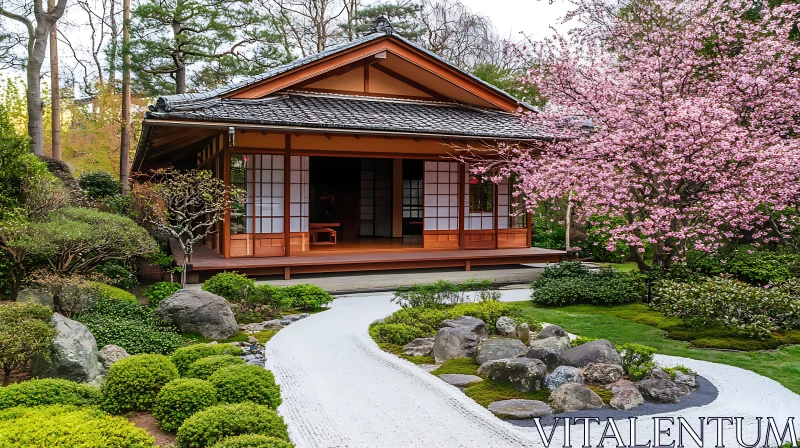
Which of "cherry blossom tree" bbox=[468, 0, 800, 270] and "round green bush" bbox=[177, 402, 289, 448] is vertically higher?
"cherry blossom tree" bbox=[468, 0, 800, 270]

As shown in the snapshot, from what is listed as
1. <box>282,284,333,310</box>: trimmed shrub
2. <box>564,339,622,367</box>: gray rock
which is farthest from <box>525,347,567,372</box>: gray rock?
<box>282,284,333,310</box>: trimmed shrub

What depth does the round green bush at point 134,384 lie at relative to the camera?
16.1 feet

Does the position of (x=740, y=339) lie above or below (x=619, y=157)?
below

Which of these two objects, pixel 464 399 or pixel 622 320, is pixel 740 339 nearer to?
pixel 622 320

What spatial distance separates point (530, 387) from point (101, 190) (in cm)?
1599

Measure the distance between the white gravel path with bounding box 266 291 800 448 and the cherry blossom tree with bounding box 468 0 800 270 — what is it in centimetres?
409

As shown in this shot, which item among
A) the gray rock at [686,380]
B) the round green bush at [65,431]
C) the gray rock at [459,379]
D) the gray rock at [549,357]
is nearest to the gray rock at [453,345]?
the gray rock at [459,379]

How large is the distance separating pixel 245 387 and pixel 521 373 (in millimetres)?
2347

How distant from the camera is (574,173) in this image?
11.0 m

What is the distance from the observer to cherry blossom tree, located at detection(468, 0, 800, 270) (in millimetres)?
9727

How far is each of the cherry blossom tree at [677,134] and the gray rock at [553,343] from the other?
3.79m

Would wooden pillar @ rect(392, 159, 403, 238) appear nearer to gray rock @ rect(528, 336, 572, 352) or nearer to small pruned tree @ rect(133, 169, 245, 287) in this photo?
small pruned tree @ rect(133, 169, 245, 287)

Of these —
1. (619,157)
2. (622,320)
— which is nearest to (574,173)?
(619,157)

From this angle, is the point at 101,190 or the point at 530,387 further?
the point at 101,190
